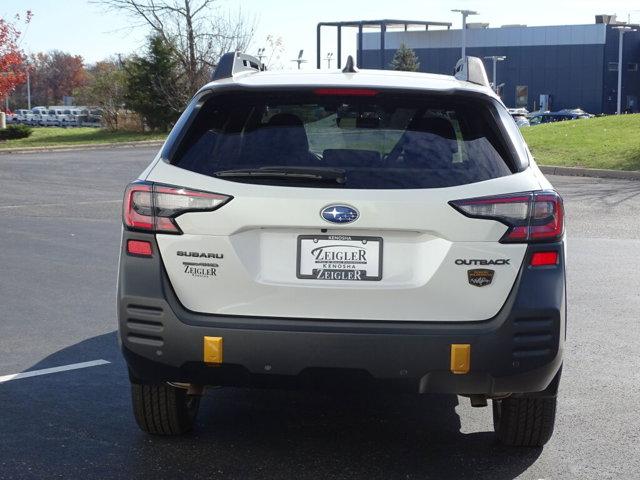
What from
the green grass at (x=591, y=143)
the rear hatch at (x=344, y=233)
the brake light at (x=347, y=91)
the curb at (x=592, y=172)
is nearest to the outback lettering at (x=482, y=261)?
the rear hatch at (x=344, y=233)

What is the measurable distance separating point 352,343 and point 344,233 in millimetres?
434

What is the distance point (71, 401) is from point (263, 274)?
191 centimetres

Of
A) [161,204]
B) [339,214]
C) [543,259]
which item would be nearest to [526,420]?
[543,259]

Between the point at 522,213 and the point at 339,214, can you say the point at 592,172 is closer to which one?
the point at 522,213

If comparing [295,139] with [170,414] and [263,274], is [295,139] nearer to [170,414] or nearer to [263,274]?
[263,274]

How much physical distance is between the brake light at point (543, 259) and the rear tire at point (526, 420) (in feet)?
2.43

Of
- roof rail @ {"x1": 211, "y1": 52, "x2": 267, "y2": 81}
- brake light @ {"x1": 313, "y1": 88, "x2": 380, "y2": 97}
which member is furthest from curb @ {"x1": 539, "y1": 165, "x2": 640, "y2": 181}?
brake light @ {"x1": 313, "y1": 88, "x2": 380, "y2": 97}

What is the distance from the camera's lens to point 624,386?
6.18 m

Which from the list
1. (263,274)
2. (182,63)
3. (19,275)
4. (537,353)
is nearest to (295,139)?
(263,274)

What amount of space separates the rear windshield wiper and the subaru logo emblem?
11 cm

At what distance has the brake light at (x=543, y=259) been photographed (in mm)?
4316

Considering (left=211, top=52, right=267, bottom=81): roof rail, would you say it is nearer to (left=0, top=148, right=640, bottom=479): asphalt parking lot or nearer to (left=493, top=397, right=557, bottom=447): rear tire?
(left=0, top=148, right=640, bottom=479): asphalt parking lot

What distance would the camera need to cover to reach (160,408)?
4910 mm

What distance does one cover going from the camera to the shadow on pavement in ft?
15.1
